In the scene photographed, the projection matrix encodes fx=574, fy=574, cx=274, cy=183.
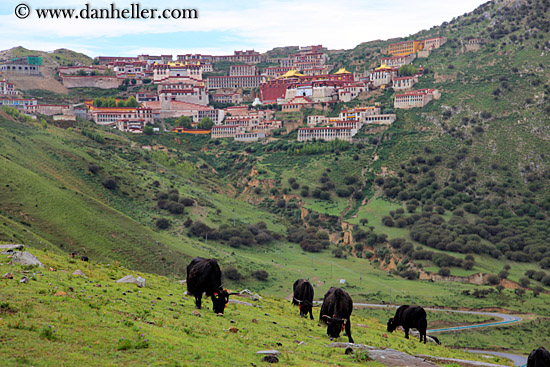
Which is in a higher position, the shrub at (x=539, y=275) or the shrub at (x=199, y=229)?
the shrub at (x=199, y=229)

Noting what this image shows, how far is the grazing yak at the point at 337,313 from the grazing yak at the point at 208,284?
10.9ft

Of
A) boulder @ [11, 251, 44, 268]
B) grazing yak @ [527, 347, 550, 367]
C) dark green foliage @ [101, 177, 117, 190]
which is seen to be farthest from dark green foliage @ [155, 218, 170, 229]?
grazing yak @ [527, 347, 550, 367]

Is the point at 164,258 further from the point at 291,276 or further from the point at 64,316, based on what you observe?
the point at 64,316

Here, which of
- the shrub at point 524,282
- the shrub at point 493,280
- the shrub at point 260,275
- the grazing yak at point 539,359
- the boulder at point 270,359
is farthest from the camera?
the shrub at point 493,280

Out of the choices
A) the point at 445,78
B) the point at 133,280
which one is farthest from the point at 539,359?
the point at 445,78

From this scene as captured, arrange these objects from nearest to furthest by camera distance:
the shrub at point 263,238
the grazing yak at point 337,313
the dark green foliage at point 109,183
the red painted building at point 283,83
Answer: the grazing yak at point 337,313 → the dark green foliage at point 109,183 → the shrub at point 263,238 → the red painted building at point 283,83

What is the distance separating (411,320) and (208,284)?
379 inches

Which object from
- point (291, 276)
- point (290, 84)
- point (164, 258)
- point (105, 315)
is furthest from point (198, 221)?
point (290, 84)

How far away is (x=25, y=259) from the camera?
20.0 m

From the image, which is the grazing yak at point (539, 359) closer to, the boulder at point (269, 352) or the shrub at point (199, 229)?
the boulder at point (269, 352)

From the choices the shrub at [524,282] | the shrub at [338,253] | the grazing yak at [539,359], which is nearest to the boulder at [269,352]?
the grazing yak at [539,359]

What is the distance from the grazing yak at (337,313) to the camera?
18094 mm

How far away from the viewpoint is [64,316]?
13.5 meters

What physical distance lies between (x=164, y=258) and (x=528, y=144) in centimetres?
7638
